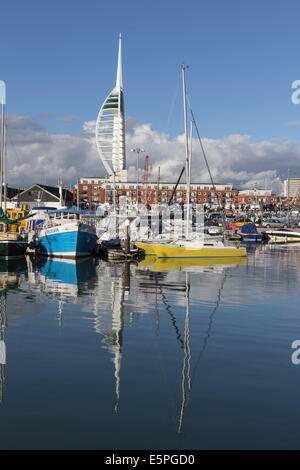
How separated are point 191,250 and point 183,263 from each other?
251 cm

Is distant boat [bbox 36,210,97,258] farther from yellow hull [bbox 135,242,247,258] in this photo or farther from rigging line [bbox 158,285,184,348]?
rigging line [bbox 158,285,184,348]

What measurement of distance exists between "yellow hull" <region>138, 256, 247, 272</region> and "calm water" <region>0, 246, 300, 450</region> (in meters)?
12.0

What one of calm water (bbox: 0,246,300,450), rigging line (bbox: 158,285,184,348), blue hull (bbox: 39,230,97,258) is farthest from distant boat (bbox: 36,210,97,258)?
rigging line (bbox: 158,285,184,348)

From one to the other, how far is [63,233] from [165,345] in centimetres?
3135

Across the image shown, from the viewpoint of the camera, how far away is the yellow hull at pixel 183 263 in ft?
128

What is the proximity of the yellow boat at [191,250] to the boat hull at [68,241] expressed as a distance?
19.6 feet

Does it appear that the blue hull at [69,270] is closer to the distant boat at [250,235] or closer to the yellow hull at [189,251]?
the yellow hull at [189,251]

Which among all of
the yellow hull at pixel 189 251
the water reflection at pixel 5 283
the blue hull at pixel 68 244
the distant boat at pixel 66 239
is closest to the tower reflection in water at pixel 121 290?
the yellow hull at pixel 189 251

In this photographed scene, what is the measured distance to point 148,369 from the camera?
12914 mm

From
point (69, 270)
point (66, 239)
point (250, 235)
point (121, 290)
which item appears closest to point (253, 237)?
point (250, 235)

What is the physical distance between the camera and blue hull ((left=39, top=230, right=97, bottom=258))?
45250 mm

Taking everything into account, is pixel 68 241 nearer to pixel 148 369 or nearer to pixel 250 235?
pixel 148 369

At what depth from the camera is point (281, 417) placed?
391 inches

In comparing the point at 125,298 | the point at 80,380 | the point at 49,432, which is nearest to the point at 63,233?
the point at 125,298
